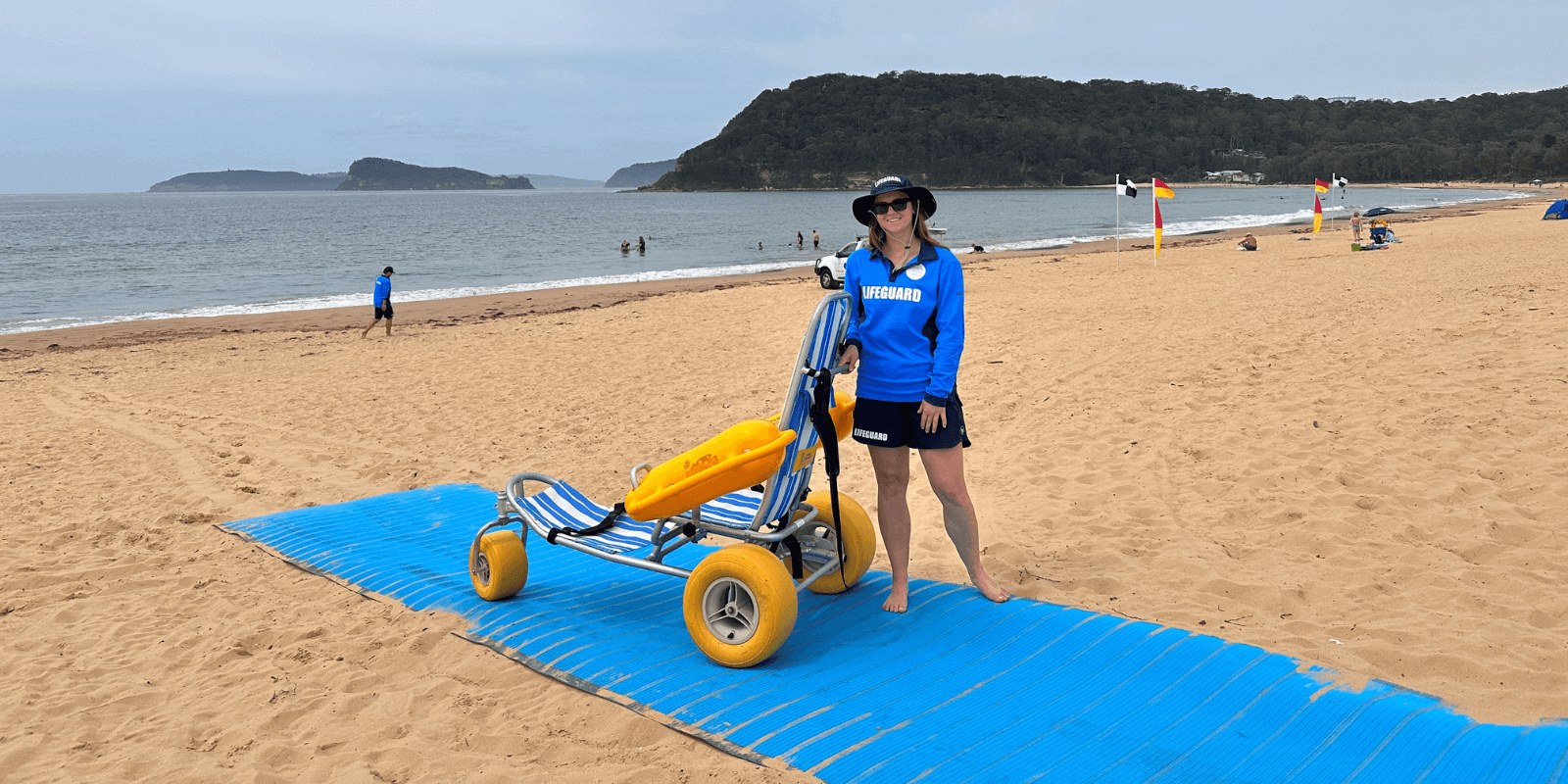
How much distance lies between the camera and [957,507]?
3.85 metres

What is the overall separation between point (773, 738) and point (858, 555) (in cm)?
136

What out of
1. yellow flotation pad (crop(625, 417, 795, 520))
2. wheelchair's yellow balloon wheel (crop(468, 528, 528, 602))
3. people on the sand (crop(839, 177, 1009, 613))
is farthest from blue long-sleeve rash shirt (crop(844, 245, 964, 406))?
wheelchair's yellow balloon wheel (crop(468, 528, 528, 602))

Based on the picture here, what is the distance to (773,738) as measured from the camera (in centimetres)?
296

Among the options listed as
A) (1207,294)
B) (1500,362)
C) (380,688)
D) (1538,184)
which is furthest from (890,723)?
(1538,184)

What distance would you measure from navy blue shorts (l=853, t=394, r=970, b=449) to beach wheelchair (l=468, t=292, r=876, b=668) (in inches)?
6.2

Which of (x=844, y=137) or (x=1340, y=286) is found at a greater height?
(x=844, y=137)

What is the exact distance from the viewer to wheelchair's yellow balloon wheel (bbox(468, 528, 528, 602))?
4.20 metres

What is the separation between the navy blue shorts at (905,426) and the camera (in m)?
3.62

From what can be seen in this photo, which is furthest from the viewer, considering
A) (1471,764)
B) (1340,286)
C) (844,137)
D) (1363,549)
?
(844,137)

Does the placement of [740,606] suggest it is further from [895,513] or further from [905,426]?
[905,426]

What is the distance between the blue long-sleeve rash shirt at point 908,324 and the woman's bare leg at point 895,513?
0.87ft

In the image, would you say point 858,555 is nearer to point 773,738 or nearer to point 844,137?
point 773,738

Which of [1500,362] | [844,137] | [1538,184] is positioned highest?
[844,137]

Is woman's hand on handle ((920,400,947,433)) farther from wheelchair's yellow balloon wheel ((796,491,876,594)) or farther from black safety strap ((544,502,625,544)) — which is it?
black safety strap ((544,502,625,544))
